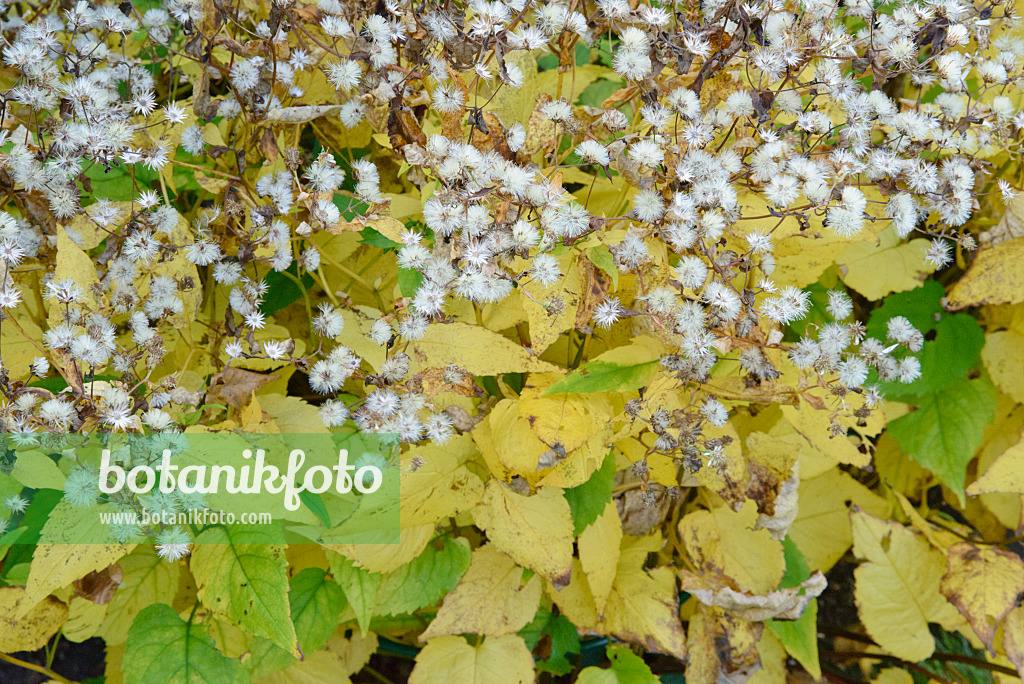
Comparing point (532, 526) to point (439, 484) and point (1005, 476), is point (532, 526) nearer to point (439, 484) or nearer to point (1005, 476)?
point (439, 484)

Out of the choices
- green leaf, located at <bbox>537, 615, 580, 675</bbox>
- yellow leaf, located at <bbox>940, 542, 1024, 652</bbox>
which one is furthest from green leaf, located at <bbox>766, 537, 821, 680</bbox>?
green leaf, located at <bbox>537, 615, 580, 675</bbox>

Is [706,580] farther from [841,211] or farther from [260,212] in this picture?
[260,212]

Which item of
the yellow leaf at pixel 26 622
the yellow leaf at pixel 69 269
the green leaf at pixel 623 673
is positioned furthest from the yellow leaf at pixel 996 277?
the yellow leaf at pixel 26 622

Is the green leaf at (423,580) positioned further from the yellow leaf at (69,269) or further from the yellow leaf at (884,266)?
the yellow leaf at (884,266)

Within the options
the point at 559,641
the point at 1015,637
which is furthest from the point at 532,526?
the point at 1015,637

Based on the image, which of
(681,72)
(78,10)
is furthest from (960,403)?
(78,10)
